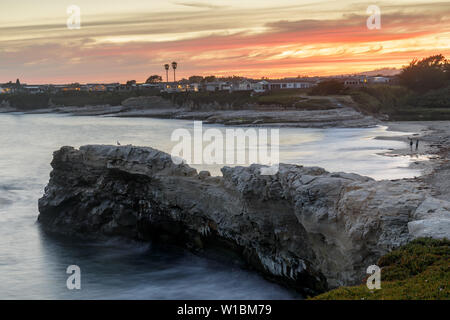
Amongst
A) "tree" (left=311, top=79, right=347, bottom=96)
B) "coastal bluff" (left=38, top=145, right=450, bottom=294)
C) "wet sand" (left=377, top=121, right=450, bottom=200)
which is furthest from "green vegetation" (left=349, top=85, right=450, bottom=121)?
"coastal bluff" (left=38, top=145, right=450, bottom=294)

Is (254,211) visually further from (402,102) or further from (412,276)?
(402,102)

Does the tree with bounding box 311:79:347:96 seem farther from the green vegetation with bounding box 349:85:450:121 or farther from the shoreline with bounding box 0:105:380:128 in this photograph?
the shoreline with bounding box 0:105:380:128

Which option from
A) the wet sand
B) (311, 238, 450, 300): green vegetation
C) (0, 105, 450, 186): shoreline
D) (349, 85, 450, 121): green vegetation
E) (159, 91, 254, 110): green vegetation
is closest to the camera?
(311, 238, 450, 300): green vegetation

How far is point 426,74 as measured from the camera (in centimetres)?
13862

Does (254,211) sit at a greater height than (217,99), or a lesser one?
lesser

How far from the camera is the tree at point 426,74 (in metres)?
136

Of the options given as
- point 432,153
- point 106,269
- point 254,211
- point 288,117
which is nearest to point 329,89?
point 288,117

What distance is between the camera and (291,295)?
1809 cm

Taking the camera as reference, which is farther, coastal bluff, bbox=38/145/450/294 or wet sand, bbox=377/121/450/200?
wet sand, bbox=377/121/450/200

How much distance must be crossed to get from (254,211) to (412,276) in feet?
29.4

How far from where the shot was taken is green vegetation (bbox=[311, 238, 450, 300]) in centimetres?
1011

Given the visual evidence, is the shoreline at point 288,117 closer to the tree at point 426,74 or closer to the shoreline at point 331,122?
the shoreline at point 331,122

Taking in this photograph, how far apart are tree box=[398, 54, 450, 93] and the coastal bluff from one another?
12558cm

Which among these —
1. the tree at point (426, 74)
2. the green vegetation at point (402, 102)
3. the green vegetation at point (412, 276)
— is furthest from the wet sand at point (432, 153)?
the tree at point (426, 74)
